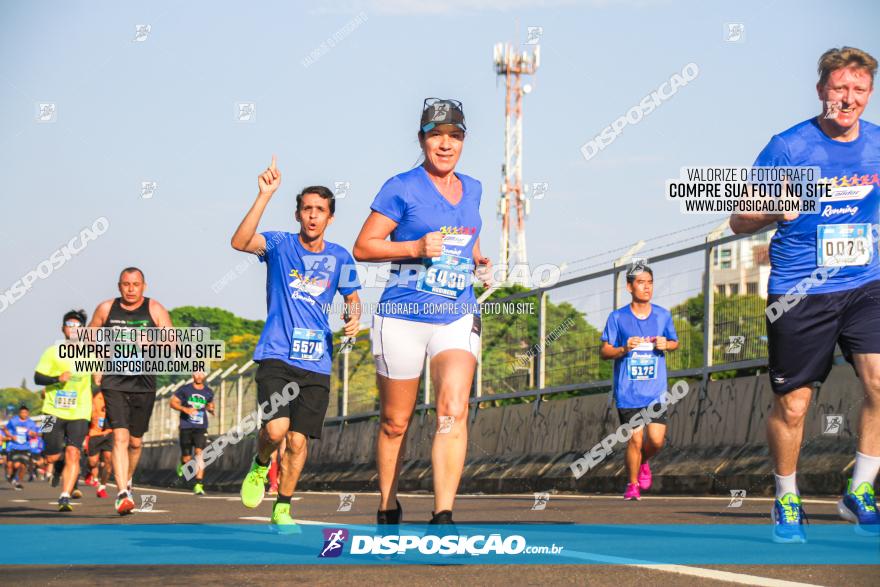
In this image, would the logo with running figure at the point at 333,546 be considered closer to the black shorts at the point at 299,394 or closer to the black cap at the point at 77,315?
the black shorts at the point at 299,394

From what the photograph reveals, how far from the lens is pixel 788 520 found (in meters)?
7.64

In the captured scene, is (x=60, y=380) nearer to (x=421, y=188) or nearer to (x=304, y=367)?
(x=304, y=367)

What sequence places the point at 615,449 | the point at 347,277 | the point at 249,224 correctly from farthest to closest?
the point at 615,449, the point at 347,277, the point at 249,224

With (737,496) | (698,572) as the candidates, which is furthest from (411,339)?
(737,496)

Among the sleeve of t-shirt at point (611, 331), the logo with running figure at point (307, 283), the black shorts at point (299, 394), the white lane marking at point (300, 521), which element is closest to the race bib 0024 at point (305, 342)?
the black shorts at point (299, 394)

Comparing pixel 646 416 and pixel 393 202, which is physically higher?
pixel 393 202

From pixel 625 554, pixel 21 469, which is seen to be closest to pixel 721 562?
pixel 625 554

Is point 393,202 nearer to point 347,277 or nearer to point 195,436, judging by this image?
point 347,277

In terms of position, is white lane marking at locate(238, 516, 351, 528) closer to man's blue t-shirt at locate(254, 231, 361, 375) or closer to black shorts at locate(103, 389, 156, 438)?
man's blue t-shirt at locate(254, 231, 361, 375)

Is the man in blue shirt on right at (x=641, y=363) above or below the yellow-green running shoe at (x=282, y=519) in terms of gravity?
above

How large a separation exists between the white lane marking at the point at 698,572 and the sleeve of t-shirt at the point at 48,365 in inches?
365

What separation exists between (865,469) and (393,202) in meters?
2.69

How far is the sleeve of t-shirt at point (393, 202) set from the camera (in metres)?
7.59

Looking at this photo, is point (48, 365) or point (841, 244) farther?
point (48, 365)
